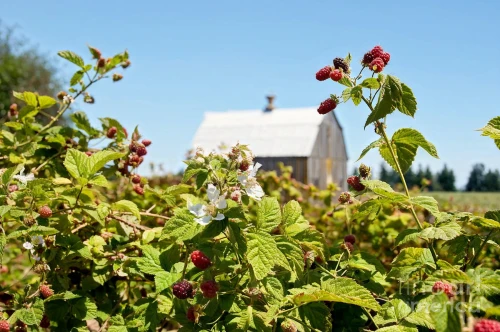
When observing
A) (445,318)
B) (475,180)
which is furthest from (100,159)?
(475,180)

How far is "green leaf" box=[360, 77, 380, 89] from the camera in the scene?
1.21 meters

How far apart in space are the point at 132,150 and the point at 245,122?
16.8m

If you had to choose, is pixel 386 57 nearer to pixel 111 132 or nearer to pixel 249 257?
pixel 249 257

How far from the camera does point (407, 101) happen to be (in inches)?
47.8

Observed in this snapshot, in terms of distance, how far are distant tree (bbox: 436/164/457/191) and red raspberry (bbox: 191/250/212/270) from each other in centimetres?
4423

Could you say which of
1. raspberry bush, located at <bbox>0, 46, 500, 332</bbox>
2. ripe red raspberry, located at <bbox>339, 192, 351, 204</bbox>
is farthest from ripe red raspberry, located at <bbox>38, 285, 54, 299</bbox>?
ripe red raspberry, located at <bbox>339, 192, 351, 204</bbox>

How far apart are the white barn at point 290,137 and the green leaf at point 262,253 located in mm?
14335

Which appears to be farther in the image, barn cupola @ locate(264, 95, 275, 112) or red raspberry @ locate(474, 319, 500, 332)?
barn cupola @ locate(264, 95, 275, 112)

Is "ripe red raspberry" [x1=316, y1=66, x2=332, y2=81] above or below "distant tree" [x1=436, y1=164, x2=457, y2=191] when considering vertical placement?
below

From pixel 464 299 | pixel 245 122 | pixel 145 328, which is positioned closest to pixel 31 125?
pixel 145 328

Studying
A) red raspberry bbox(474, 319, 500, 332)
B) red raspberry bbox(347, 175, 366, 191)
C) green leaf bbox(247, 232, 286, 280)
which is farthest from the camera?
red raspberry bbox(347, 175, 366, 191)

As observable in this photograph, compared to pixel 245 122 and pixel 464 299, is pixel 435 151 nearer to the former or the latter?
pixel 464 299

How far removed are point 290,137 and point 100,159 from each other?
1556cm

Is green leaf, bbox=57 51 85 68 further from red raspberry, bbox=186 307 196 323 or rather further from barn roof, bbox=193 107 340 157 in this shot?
barn roof, bbox=193 107 340 157
